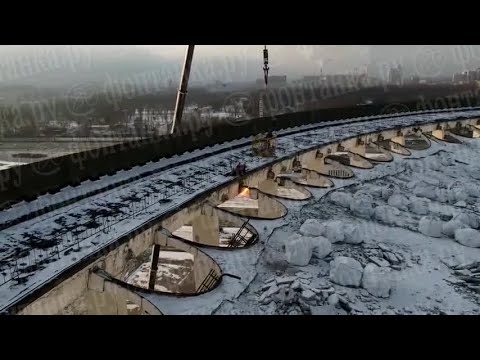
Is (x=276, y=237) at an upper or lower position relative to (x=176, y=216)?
lower

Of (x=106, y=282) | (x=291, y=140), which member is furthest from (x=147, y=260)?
(x=106, y=282)

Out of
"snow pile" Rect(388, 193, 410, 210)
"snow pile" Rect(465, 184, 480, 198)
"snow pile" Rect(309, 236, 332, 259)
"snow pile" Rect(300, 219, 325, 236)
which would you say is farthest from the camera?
"snow pile" Rect(465, 184, 480, 198)

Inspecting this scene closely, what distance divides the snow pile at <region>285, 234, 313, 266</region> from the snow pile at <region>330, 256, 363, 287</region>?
4.19 ft

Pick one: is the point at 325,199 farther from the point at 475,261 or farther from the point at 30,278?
the point at 30,278

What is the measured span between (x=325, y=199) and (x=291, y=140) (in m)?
11.2

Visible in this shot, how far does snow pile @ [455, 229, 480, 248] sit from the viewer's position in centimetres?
1536

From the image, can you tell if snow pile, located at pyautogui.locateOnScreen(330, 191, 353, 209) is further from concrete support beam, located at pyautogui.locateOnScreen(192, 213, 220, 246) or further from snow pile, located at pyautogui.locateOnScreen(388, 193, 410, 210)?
concrete support beam, located at pyautogui.locateOnScreen(192, 213, 220, 246)

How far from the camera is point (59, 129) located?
221 ft

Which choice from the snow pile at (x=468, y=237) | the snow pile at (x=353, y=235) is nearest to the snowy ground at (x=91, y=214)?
the snow pile at (x=353, y=235)

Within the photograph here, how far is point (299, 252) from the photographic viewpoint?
45.1 feet

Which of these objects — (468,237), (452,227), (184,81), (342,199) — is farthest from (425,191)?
(184,81)

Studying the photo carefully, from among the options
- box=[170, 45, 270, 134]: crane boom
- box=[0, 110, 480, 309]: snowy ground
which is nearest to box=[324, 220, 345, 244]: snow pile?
box=[0, 110, 480, 309]: snowy ground

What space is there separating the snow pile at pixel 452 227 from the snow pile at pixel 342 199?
4587mm

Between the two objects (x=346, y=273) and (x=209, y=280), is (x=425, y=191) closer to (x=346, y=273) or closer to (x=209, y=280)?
(x=346, y=273)
